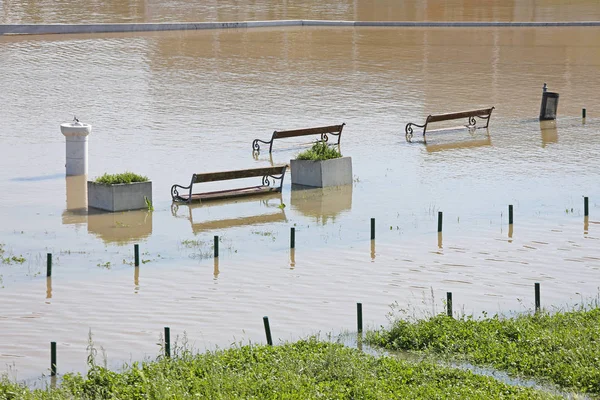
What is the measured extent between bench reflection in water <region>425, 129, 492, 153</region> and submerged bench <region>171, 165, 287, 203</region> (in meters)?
6.01

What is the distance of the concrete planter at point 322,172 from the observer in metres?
21.0

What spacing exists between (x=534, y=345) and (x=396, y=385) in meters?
1.92

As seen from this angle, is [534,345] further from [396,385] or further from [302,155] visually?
[302,155]

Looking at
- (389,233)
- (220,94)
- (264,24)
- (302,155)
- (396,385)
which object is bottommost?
(396,385)

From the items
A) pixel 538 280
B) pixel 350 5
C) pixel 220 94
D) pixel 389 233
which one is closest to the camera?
pixel 538 280

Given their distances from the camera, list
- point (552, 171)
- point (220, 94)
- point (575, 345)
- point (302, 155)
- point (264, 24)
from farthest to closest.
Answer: point (264, 24), point (220, 94), point (552, 171), point (302, 155), point (575, 345)

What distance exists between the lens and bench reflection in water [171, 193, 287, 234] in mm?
18188

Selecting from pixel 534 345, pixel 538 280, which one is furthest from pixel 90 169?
pixel 534 345

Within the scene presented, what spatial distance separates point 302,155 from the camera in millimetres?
21312

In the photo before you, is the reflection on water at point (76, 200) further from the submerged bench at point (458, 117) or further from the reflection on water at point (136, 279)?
the submerged bench at point (458, 117)

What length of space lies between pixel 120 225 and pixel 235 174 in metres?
3.00

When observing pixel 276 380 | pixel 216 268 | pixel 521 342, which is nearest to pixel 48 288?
pixel 216 268

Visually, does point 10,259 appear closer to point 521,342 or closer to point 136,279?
point 136,279

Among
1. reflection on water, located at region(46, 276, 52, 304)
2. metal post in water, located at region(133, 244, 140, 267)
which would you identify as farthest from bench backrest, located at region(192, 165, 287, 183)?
reflection on water, located at region(46, 276, 52, 304)
